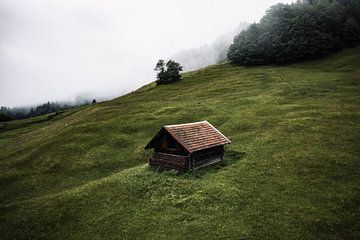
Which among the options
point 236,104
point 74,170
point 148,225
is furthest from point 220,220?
point 236,104

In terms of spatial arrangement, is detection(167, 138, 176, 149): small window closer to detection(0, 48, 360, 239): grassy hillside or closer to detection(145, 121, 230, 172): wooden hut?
detection(145, 121, 230, 172): wooden hut

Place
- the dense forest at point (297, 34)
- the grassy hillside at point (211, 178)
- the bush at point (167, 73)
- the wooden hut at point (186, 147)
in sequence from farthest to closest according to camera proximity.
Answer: the bush at point (167, 73) → the dense forest at point (297, 34) → the wooden hut at point (186, 147) → the grassy hillside at point (211, 178)

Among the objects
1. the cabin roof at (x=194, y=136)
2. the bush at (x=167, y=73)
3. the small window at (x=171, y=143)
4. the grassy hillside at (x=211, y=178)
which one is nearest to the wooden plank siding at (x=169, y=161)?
the small window at (x=171, y=143)

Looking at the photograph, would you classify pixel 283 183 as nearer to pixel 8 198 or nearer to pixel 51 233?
pixel 51 233

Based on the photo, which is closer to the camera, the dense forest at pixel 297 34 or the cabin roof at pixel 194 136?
the cabin roof at pixel 194 136

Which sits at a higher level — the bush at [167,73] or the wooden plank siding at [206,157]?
the bush at [167,73]

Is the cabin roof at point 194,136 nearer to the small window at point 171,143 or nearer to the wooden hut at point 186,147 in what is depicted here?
the wooden hut at point 186,147

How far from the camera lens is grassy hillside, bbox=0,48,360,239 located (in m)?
21.4

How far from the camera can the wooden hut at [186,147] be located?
31031 mm

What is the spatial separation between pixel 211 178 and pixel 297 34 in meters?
80.4

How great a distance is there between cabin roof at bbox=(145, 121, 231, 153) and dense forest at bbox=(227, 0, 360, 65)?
6749cm

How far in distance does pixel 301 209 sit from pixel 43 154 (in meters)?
39.6

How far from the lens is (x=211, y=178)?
94.9 feet

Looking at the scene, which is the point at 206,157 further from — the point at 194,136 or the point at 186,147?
the point at 186,147
